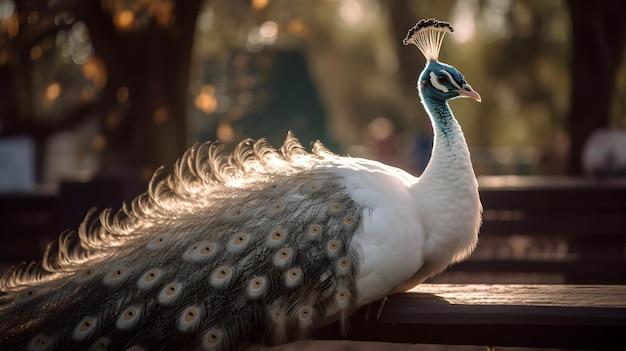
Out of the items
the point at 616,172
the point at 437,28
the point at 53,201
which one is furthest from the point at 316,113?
the point at 437,28

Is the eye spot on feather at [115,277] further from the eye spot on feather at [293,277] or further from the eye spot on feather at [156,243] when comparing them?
the eye spot on feather at [293,277]

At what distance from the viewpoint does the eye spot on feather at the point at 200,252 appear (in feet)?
13.1

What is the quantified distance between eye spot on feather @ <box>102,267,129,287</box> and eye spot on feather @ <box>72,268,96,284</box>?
92 mm

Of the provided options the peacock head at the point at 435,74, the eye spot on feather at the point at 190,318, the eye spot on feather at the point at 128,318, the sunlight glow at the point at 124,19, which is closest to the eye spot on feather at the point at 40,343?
the eye spot on feather at the point at 128,318

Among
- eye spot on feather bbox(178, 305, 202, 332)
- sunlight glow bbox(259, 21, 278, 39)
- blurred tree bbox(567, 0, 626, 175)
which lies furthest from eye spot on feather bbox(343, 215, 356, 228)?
blurred tree bbox(567, 0, 626, 175)

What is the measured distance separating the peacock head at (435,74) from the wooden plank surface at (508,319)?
1.03 meters

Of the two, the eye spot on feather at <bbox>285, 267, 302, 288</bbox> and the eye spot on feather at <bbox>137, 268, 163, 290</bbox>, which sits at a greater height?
the eye spot on feather at <bbox>137, 268, 163, 290</bbox>

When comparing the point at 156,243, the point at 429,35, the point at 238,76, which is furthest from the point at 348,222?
the point at 238,76

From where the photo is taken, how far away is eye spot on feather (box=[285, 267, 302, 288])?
3824 millimetres

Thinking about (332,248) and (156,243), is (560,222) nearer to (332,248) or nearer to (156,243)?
(332,248)

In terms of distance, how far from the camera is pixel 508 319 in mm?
3711

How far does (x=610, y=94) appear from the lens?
10484 mm

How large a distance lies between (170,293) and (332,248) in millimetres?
734

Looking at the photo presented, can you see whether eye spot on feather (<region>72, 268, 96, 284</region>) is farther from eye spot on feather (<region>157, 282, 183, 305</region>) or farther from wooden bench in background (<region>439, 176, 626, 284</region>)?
wooden bench in background (<region>439, 176, 626, 284</region>)
